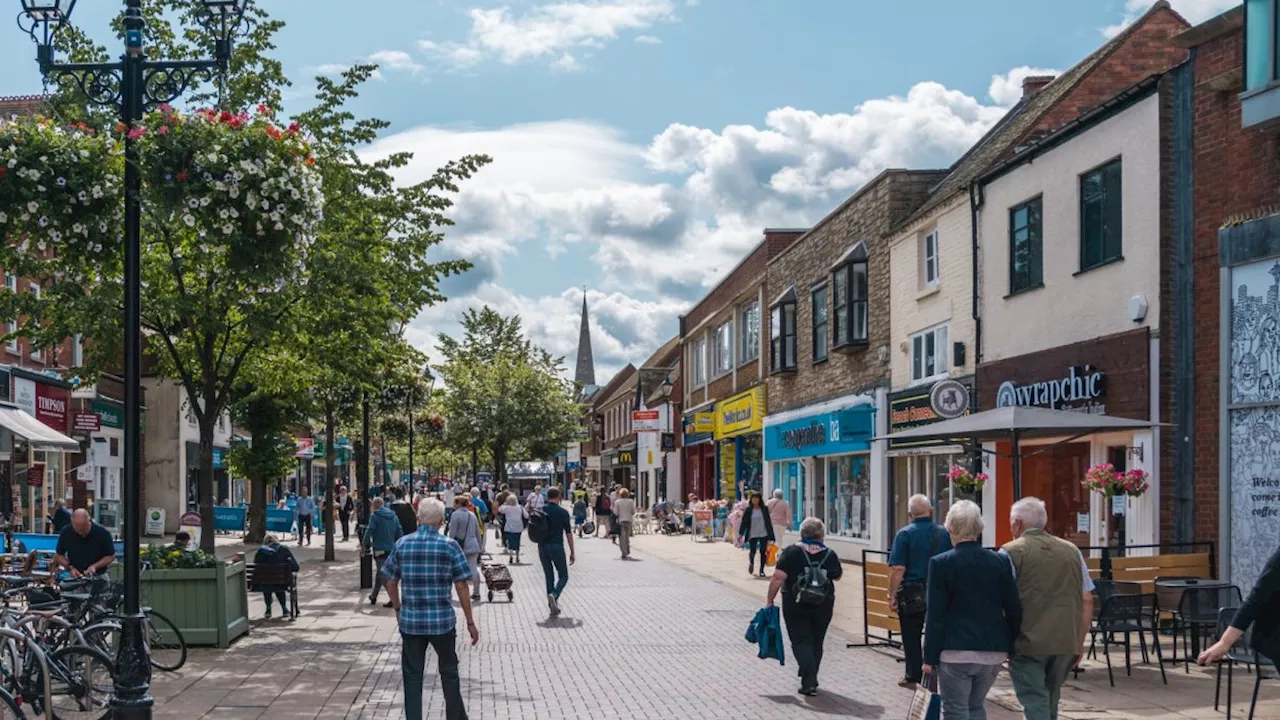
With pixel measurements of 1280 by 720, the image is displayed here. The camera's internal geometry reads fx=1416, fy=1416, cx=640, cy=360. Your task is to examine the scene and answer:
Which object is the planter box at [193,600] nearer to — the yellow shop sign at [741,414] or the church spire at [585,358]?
the yellow shop sign at [741,414]

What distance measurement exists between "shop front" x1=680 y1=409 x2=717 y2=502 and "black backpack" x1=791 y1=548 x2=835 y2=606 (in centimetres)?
3528

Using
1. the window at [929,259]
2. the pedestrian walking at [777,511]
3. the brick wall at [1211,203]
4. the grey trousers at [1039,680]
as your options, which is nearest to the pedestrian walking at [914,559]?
the grey trousers at [1039,680]

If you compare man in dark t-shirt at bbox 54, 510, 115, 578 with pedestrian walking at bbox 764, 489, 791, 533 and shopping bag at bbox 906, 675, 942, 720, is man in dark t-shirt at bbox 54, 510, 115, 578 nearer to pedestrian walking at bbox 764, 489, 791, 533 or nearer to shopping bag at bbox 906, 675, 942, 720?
shopping bag at bbox 906, 675, 942, 720

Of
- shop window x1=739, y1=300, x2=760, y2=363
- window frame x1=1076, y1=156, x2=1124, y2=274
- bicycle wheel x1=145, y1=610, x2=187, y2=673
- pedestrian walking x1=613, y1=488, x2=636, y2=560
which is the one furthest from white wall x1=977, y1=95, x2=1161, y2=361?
shop window x1=739, y1=300, x2=760, y2=363

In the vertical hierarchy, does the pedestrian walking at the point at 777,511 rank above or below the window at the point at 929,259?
below

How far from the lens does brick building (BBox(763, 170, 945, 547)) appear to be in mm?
28953

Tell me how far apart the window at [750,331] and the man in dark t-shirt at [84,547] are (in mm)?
28870

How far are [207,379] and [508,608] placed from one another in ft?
18.1

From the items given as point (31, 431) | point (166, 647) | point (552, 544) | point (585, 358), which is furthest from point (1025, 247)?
point (585, 358)

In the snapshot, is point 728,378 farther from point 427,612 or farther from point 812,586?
point 427,612

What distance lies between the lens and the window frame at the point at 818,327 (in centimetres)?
3319

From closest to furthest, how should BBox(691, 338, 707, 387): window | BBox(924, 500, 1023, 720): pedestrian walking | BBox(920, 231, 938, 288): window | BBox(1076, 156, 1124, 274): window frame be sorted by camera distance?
BBox(924, 500, 1023, 720): pedestrian walking → BBox(1076, 156, 1124, 274): window frame → BBox(920, 231, 938, 288): window → BBox(691, 338, 707, 387): window

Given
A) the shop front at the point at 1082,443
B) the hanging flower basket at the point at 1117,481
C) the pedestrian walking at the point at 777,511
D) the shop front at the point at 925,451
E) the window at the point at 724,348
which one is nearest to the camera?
the hanging flower basket at the point at 1117,481

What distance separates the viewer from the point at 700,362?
53.0m
